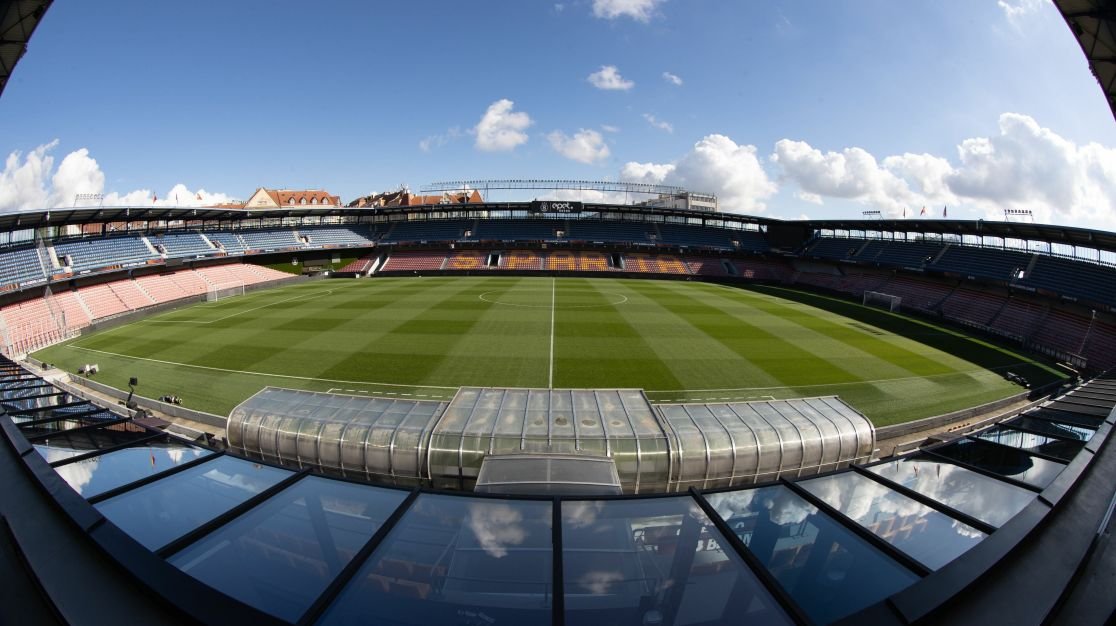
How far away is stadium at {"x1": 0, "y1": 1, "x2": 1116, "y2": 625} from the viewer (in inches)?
104

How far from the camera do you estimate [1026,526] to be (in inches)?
114

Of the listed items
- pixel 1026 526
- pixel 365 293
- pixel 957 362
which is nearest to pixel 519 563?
pixel 1026 526

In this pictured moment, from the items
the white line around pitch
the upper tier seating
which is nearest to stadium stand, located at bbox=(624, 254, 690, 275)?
the white line around pitch

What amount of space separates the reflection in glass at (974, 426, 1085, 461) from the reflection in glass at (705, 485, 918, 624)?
131 inches

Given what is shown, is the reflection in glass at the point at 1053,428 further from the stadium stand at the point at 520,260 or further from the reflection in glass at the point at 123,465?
the stadium stand at the point at 520,260

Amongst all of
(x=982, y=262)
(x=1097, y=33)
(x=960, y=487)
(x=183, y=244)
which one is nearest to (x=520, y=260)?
(x=183, y=244)

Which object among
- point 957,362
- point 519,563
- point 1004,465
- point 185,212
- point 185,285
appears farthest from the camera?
point 185,212

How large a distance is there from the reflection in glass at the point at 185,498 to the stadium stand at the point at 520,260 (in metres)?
56.2

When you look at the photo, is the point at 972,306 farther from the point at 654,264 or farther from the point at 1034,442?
the point at 1034,442

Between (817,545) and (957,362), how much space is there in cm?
3083

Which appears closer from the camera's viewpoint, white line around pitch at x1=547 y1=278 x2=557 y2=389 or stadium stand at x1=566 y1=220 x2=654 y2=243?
white line around pitch at x1=547 y1=278 x2=557 y2=389

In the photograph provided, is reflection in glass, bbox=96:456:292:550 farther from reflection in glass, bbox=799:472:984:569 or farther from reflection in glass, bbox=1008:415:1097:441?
reflection in glass, bbox=1008:415:1097:441

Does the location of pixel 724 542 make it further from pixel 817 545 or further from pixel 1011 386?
pixel 1011 386

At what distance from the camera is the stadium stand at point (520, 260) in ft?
199
